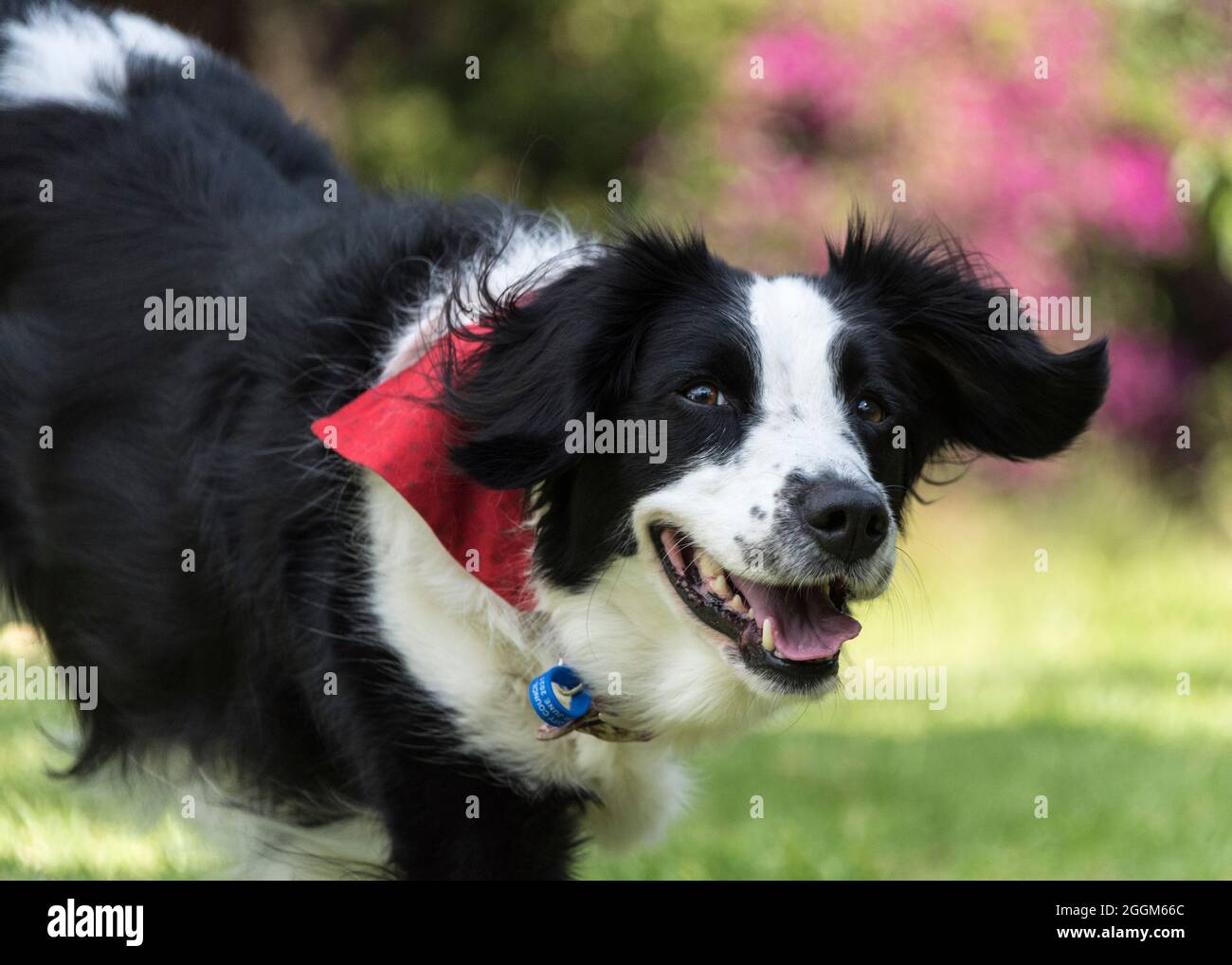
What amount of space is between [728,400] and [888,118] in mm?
7688

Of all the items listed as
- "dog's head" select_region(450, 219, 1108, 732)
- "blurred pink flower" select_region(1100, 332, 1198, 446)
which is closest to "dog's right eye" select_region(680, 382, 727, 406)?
"dog's head" select_region(450, 219, 1108, 732)

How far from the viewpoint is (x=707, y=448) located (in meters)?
3.11

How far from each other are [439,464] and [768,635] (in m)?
0.76

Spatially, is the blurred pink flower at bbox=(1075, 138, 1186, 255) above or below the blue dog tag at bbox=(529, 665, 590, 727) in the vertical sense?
above

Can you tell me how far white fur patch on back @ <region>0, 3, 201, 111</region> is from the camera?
13.9ft

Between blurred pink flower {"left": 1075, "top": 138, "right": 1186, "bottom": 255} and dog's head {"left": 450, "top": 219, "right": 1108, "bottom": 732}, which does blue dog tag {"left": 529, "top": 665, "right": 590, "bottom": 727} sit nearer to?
dog's head {"left": 450, "top": 219, "right": 1108, "bottom": 732}

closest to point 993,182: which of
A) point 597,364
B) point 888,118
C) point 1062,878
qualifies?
point 888,118

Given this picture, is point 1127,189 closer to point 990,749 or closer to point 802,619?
point 990,749

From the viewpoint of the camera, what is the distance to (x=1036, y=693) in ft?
23.9

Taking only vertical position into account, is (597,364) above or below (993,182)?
below

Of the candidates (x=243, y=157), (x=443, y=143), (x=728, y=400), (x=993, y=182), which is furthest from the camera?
(x=443, y=143)

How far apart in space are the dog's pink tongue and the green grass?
37 cm

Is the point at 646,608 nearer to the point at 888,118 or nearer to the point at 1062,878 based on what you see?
the point at 1062,878

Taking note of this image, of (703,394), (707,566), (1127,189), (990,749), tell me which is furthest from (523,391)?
(1127,189)
